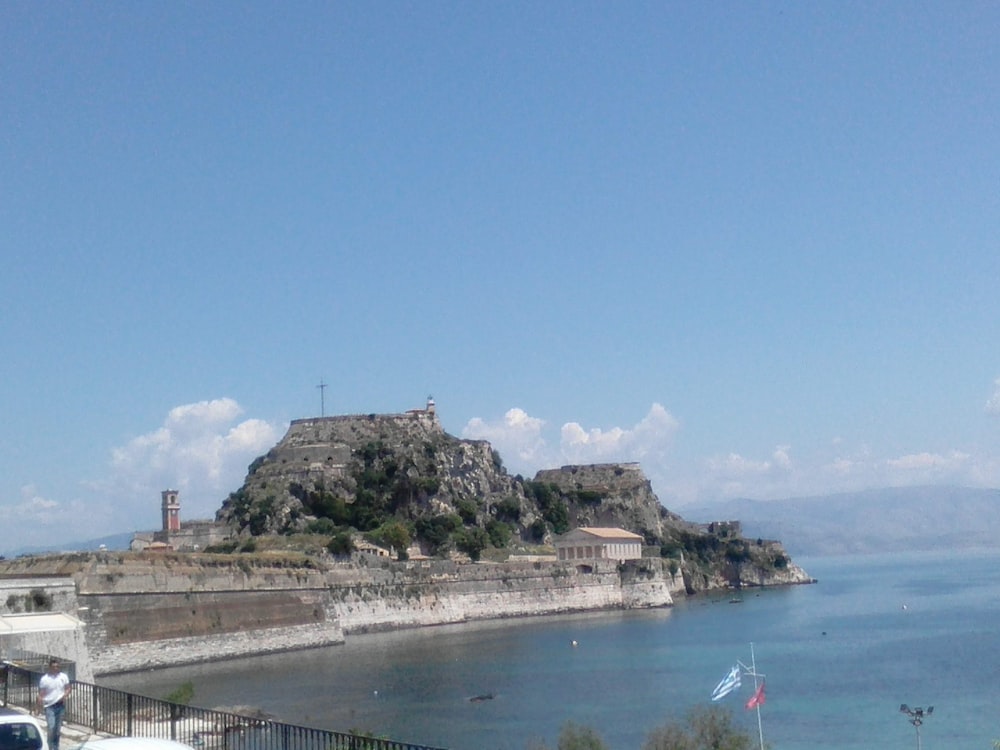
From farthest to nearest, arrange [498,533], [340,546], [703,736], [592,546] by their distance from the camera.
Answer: [498,533] < [592,546] < [340,546] < [703,736]

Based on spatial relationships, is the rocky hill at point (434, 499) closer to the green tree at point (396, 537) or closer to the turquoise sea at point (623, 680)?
the green tree at point (396, 537)

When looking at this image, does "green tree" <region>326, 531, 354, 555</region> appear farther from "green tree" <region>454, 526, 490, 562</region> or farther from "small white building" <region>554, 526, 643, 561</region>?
"small white building" <region>554, 526, 643, 561</region>

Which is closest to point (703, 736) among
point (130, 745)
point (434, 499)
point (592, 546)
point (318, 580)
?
point (130, 745)

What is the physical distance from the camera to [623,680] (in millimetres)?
38938

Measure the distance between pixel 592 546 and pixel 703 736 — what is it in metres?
63.7

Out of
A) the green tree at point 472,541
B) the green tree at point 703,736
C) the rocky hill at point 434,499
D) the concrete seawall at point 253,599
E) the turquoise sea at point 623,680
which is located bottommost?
the turquoise sea at point 623,680

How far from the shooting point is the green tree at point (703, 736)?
20078mm

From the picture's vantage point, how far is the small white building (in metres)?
84.1

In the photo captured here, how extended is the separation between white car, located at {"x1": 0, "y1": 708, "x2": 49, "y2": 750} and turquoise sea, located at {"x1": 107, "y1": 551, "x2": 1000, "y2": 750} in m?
A: 15.2

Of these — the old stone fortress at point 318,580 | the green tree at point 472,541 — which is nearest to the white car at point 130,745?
the old stone fortress at point 318,580

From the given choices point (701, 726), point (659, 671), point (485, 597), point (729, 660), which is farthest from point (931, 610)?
point (701, 726)

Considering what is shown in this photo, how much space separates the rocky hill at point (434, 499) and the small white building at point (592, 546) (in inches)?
166

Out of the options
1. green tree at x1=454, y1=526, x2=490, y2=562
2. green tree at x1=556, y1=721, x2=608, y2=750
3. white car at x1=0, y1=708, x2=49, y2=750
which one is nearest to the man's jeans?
white car at x1=0, y1=708, x2=49, y2=750

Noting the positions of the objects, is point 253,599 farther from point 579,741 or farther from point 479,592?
point 579,741
